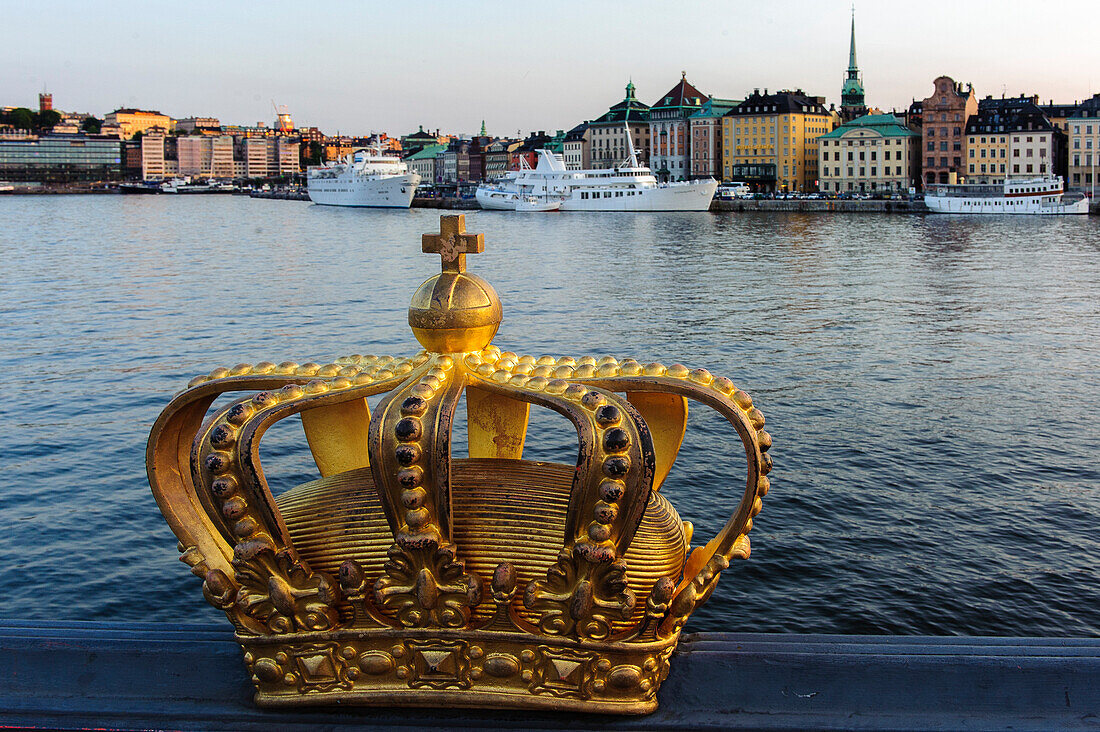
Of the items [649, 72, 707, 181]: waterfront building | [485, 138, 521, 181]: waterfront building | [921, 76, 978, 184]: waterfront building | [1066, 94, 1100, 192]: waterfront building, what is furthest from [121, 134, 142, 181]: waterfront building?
[1066, 94, 1100, 192]: waterfront building

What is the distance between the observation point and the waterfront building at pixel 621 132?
124125mm

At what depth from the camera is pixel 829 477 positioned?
1109cm

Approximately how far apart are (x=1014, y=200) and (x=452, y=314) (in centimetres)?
8354

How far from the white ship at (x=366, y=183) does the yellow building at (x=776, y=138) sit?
111 feet

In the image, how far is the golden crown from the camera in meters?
2.42

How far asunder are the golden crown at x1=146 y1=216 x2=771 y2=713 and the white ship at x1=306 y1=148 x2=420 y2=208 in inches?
3937

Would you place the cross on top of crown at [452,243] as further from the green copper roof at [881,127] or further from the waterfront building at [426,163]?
the waterfront building at [426,163]

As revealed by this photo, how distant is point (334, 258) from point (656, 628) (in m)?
41.0

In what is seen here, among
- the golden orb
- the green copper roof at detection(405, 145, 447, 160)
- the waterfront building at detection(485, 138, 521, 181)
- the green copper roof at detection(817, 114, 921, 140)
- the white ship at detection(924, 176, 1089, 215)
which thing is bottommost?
the golden orb

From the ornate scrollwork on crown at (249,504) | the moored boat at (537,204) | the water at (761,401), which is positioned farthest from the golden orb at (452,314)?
the moored boat at (537,204)

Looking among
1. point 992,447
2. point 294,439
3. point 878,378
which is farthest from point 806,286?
point 294,439

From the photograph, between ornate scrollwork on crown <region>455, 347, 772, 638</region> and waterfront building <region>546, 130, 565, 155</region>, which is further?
waterfront building <region>546, 130, 565, 155</region>

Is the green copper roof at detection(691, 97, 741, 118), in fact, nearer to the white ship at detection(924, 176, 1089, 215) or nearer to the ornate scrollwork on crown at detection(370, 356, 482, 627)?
the white ship at detection(924, 176, 1089, 215)

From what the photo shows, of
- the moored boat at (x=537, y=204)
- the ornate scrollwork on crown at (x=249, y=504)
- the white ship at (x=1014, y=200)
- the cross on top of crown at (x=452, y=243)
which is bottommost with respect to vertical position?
the ornate scrollwork on crown at (x=249, y=504)
